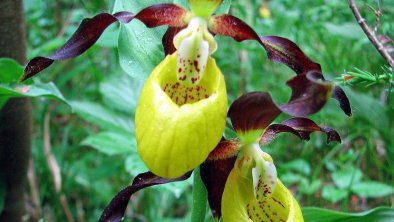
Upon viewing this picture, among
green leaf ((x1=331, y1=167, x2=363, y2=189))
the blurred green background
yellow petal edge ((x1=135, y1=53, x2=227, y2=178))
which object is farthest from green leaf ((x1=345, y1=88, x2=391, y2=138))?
yellow petal edge ((x1=135, y1=53, x2=227, y2=178))

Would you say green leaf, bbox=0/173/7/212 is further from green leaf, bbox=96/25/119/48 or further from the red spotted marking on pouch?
the red spotted marking on pouch

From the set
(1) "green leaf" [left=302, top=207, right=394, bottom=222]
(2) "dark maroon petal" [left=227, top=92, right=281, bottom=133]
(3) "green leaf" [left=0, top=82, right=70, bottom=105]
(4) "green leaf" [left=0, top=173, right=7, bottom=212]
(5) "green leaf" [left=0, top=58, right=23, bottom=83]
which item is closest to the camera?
(2) "dark maroon petal" [left=227, top=92, right=281, bottom=133]

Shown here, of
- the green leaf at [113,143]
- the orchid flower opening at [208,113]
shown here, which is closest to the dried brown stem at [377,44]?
the orchid flower opening at [208,113]

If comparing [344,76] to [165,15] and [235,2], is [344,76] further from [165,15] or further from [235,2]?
[235,2]

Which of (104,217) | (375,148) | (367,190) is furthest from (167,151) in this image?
(375,148)

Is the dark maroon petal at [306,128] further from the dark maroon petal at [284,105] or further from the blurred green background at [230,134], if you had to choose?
the blurred green background at [230,134]
